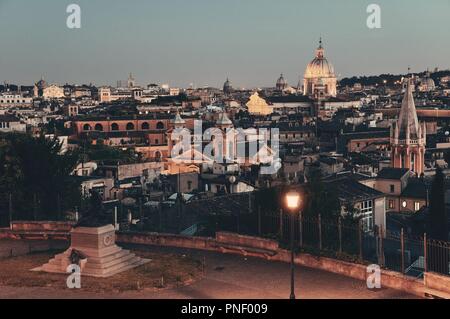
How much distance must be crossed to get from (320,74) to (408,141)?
5159 inches

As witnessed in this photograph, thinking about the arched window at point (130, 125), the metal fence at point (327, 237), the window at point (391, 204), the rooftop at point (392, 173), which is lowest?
the window at point (391, 204)

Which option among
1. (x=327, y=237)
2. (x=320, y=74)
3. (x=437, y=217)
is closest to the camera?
(x=327, y=237)

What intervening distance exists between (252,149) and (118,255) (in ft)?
151

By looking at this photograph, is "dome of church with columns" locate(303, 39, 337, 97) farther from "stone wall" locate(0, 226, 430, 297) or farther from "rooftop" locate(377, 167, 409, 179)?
"stone wall" locate(0, 226, 430, 297)

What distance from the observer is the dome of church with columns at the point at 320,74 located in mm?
185375

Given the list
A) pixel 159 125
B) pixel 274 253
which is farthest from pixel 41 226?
pixel 159 125

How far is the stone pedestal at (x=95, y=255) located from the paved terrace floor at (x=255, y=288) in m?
1.23

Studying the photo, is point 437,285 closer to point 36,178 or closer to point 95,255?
point 95,255

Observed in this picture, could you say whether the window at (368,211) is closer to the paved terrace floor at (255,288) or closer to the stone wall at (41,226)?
the stone wall at (41,226)

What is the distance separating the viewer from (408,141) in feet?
191

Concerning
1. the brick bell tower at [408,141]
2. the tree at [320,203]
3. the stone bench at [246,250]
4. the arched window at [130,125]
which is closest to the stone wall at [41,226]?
the stone bench at [246,250]

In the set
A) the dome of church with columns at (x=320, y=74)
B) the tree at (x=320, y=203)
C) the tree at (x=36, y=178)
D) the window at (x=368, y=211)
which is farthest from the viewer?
the dome of church with columns at (x=320, y=74)

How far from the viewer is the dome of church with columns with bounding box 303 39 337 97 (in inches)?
7298

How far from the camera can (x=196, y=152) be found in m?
60.2
